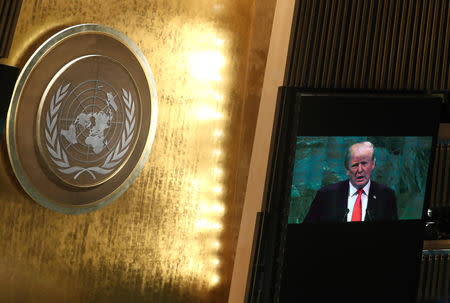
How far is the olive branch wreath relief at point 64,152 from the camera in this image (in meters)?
3.89

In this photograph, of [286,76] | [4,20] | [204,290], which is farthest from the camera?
[204,290]

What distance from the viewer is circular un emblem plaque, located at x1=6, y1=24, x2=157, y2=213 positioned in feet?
12.3

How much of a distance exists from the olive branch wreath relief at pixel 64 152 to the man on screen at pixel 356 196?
149 cm

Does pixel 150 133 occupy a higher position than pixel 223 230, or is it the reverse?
pixel 150 133

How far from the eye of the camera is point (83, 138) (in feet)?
13.4

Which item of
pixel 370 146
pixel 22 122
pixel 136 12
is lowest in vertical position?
pixel 22 122

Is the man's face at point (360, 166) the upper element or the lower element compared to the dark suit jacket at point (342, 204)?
upper

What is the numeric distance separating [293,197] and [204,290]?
4.95 feet

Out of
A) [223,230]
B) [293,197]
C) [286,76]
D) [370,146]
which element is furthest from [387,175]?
[223,230]

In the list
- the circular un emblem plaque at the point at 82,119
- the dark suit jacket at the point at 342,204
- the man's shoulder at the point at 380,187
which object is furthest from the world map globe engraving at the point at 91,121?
the man's shoulder at the point at 380,187

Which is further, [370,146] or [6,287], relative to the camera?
[370,146]

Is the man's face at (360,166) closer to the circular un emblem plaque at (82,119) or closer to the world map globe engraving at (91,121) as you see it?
the circular un emblem plaque at (82,119)

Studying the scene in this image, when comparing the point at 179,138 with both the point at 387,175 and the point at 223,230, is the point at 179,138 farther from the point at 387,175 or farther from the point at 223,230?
the point at 387,175

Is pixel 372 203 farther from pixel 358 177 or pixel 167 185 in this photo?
pixel 167 185
